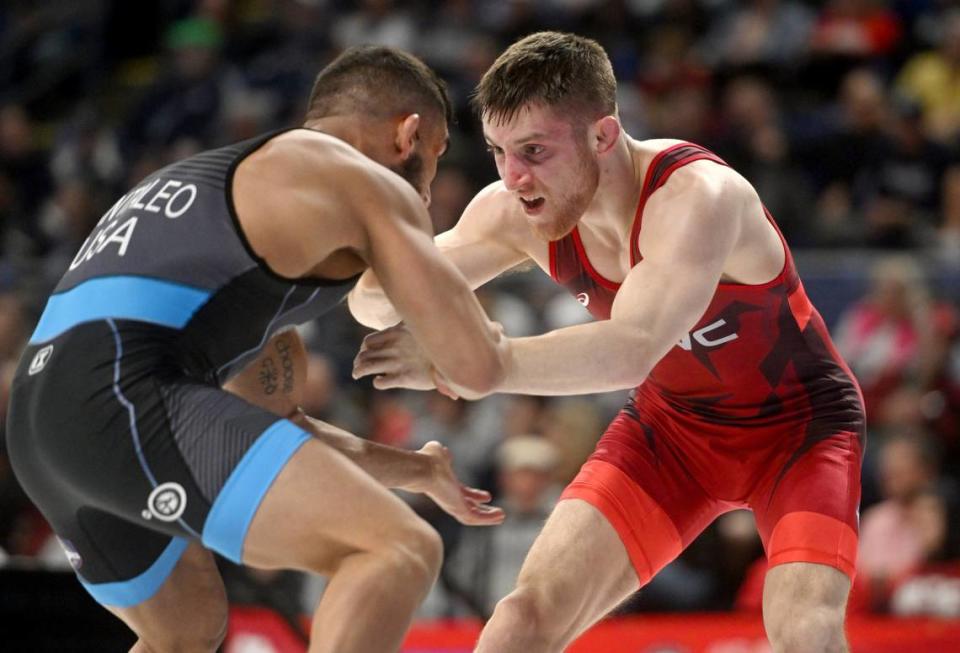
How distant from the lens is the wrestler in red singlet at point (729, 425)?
4.45 meters

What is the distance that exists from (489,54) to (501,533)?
16.2ft

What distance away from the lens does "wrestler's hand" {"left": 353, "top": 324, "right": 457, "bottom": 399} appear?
154 inches

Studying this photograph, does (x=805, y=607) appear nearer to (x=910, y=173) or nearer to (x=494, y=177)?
→ (x=910, y=173)

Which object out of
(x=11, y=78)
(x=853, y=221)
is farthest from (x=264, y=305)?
(x=11, y=78)

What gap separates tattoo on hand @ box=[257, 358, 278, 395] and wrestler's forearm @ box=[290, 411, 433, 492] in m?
0.11

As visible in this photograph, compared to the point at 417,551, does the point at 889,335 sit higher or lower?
lower

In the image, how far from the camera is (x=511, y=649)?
162 inches

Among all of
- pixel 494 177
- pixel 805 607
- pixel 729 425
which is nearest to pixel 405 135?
pixel 729 425

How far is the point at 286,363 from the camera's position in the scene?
4.02 meters

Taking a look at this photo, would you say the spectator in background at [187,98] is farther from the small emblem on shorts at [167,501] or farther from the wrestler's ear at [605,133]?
the small emblem on shorts at [167,501]

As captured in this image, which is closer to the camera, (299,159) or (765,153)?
(299,159)

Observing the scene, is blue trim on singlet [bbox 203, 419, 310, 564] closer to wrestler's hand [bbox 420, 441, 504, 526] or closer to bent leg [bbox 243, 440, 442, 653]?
bent leg [bbox 243, 440, 442, 653]

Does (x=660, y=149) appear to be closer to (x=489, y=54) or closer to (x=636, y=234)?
(x=636, y=234)

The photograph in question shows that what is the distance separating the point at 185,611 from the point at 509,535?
382 centimetres
